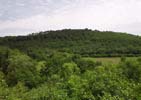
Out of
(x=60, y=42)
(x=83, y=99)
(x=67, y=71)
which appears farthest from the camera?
(x=60, y=42)

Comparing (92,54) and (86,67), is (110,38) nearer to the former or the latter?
(92,54)

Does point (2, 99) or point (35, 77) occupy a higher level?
point (2, 99)

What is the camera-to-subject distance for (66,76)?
235ft

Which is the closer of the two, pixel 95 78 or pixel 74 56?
pixel 95 78

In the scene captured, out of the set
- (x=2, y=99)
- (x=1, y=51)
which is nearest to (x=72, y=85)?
(x=2, y=99)

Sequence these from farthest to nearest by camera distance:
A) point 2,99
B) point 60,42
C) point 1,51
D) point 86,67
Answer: point 60,42
point 1,51
point 86,67
point 2,99

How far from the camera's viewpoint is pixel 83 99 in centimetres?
2942

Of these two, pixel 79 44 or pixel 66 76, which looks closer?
pixel 66 76

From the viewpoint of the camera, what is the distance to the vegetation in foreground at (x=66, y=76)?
96.1 ft

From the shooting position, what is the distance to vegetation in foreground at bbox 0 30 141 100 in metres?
29.3

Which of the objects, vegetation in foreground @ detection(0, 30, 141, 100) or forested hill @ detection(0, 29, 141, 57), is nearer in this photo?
vegetation in foreground @ detection(0, 30, 141, 100)

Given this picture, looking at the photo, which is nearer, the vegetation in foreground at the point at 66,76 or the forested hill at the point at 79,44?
the vegetation in foreground at the point at 66,76

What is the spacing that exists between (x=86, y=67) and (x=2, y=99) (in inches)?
2649

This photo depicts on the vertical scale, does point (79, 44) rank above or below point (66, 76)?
below
